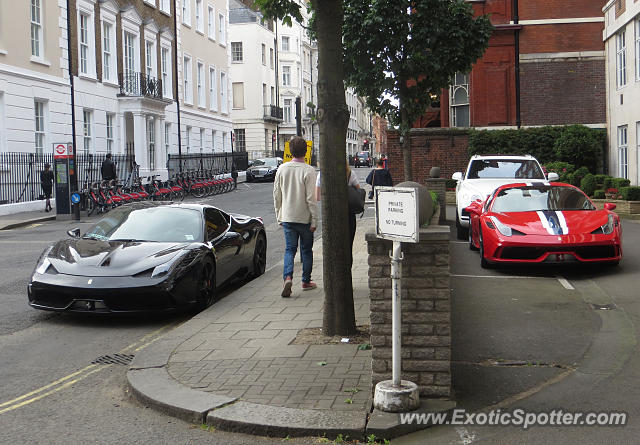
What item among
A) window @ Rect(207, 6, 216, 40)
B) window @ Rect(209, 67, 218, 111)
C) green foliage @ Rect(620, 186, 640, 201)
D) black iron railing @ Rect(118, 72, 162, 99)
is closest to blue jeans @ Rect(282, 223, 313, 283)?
green foliage @ Rect(620, 186, 640, 201)

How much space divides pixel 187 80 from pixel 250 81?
25.6 metres

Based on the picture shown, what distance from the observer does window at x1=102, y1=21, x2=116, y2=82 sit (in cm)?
3475

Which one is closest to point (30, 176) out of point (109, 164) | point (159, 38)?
point (109, 164)

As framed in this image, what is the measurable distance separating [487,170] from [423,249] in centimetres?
1238

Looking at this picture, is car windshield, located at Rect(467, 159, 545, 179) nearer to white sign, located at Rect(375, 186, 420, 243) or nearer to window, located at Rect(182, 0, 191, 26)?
white sign, located at Rect(375, 186, 420, 243)

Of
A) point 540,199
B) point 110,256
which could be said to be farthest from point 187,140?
point 110,256

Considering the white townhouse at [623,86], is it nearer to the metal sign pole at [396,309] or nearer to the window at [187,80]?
the metal sign pole at [396,309]

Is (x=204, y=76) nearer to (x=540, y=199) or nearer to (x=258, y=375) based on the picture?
(x=540, y=199)

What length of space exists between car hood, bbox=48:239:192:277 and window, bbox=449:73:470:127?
1009 inches

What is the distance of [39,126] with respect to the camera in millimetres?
29188

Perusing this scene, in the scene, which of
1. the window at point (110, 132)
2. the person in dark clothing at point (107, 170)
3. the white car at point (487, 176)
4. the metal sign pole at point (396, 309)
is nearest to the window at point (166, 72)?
the window at point (110, 132)

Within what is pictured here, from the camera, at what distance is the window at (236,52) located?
231ft

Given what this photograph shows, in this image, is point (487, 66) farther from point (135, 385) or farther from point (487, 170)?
point (135, 385)

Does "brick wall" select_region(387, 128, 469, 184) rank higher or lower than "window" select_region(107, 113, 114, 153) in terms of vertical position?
lower
